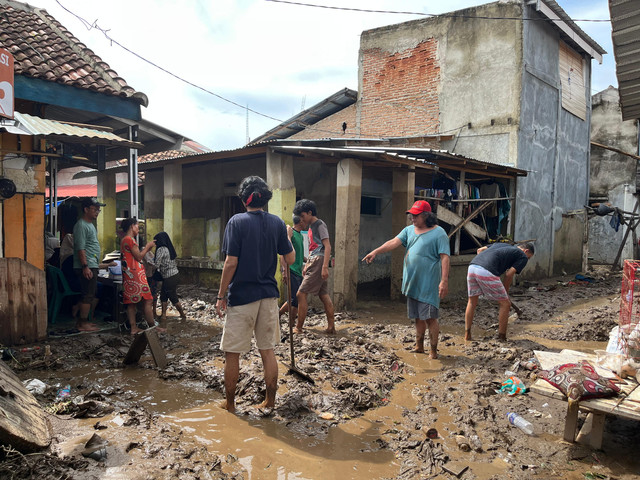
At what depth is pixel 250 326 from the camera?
3893 millimetres

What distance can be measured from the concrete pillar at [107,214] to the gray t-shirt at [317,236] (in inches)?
288

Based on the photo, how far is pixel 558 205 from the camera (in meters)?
15.0

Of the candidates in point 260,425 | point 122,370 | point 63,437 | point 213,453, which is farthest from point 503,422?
point 122,370

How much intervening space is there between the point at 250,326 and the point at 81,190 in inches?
691

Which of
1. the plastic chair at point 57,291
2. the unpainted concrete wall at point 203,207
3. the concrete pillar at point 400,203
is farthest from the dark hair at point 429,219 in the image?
the unpainted concrete wall at point 203,207

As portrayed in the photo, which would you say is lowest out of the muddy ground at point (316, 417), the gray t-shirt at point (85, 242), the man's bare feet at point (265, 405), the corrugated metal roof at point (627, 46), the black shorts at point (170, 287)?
the muddy ground at point (316, 417)

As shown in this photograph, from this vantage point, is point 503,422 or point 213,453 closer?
point 213,453

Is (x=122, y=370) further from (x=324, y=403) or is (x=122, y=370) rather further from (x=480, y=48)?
(x=480, y=48)

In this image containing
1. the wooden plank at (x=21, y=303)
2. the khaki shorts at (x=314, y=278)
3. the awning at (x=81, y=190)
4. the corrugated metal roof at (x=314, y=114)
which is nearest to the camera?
the wooden plank at (x=21, y=303)

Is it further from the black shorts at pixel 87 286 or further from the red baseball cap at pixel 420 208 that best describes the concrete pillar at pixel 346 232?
the black shorts at pixel 87 286

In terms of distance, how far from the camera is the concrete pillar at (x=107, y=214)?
39.4 ft

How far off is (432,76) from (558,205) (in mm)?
6038

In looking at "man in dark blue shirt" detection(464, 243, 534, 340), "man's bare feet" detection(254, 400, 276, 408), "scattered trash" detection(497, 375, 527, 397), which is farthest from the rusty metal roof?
"scattered trash" detection(497, 375, 527, 397)

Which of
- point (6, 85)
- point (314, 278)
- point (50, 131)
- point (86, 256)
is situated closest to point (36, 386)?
point (86, 256)
